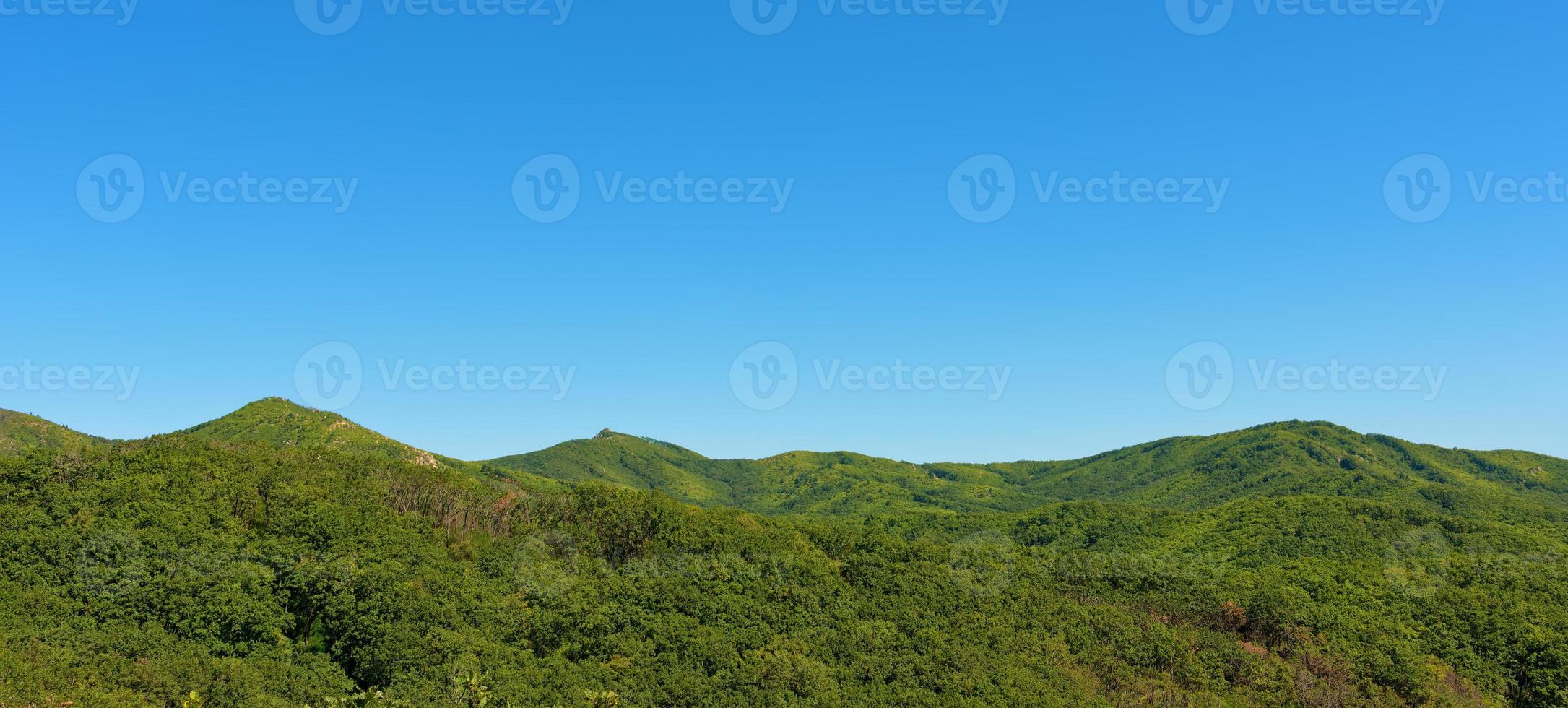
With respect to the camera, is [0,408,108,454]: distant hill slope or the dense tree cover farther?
[0,408,108,454]: distant hill slope

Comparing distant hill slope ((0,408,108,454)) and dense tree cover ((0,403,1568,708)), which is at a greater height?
distant hill slope ((0,408,108,454))

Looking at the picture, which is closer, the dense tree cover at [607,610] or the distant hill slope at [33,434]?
the dense tree cover at [607,610]

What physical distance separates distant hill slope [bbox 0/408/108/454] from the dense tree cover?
319 ft

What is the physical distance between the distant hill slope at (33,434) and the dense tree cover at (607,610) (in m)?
97.2

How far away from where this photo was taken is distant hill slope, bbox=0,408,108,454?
6760 inches

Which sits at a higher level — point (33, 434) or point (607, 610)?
point (33, 434)

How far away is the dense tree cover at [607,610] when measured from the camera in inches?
2456

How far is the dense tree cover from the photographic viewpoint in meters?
62.4

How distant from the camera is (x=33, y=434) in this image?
601 feet

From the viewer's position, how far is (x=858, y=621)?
82.9 meters

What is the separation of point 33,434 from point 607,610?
17985cm

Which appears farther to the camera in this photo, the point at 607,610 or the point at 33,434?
the point at 33,434

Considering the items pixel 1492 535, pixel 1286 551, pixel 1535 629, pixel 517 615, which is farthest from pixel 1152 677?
pixel 1492 535

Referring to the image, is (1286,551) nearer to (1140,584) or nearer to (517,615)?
(1140,584)
